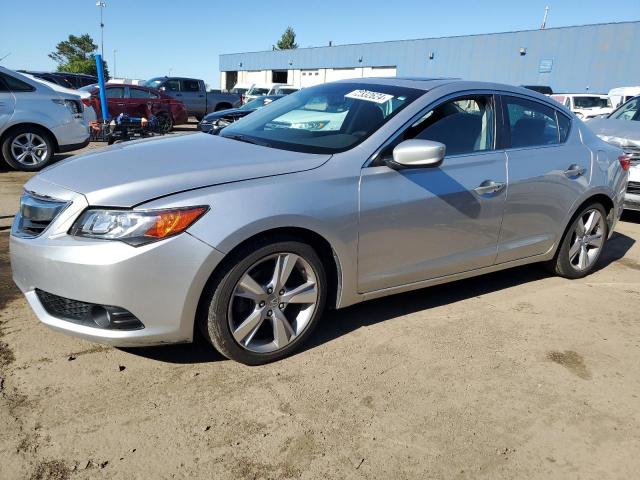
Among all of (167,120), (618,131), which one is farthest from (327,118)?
(167,120)

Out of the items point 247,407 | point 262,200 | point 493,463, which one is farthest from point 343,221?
point 493,463

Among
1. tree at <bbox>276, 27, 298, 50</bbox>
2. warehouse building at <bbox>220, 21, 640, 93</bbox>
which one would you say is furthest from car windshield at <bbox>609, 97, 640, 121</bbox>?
tree at <bbox>276, 27, 298, 50</bbox>

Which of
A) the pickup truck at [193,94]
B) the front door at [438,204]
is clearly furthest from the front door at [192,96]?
the front door at [438,204]

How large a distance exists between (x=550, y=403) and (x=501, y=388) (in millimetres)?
244

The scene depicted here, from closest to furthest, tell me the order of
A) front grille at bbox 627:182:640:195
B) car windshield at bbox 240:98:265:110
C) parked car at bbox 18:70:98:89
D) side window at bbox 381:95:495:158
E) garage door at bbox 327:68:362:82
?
1. side window at bbox 381:95:495:158
2. front grille at bbox 627:182:640:195
3. car windshield at bbox 240:98:265:110
4. parked car at bbox 18:70:98:89
5. garage door at bbox 327:68:362:82

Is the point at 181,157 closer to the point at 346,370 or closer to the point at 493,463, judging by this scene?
the point at 346,370

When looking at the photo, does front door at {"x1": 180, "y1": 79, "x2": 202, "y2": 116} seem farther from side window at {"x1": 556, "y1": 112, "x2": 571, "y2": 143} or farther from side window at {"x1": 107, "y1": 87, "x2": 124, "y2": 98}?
side window at {"x1": 556, "y1": 112, "x2": 571, "y2": 143}

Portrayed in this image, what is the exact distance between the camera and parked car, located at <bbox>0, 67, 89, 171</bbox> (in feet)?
26.3

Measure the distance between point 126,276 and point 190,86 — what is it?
19.9 meters

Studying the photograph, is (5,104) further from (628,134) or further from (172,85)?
(172,85)

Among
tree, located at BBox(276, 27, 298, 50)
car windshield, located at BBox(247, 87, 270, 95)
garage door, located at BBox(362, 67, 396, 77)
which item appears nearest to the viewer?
car windshield, located at BBox(247, 87, 270, 95)

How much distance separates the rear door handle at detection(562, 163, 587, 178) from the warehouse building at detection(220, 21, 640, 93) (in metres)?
20.8

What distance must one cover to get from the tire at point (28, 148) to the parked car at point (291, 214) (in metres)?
5.79

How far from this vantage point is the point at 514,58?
34906mm
